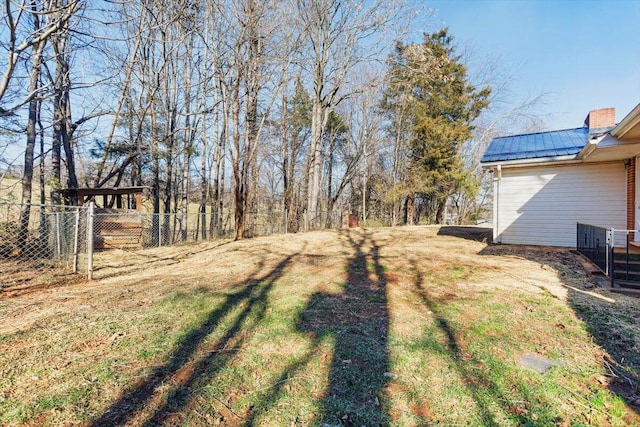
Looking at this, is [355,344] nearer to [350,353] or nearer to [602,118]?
[350,353]

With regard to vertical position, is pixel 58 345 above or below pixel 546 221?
below

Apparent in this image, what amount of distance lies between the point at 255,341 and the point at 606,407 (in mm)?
2479

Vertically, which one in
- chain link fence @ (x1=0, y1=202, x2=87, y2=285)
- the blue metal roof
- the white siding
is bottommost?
chain link fence @ (x1=0, y1=202, x2=87, y2=285)

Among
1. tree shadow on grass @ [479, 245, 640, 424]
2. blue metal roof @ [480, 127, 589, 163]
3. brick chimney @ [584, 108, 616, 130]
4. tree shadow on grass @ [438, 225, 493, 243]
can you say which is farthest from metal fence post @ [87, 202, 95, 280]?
brick chimney @ [584, 108, 616, 130]

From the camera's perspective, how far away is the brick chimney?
827 cm

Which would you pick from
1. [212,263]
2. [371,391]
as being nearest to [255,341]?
[371,391]

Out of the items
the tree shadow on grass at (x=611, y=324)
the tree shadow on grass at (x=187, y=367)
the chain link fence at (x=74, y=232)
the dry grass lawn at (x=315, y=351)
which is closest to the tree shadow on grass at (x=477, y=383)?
the dry grass lawn at (x=315, y=351)

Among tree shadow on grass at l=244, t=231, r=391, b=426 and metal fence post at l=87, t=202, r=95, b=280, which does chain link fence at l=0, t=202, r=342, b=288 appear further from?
tree shadow on grass at l=244, t=231, r=391, b=426

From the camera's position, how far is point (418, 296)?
13.6 ft

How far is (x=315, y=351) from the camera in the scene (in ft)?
8.69

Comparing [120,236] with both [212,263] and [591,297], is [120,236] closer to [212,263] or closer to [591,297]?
[212,263]

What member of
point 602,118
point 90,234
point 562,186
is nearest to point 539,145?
point 562,186

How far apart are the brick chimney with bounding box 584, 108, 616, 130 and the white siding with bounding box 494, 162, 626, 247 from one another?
130 centimetres

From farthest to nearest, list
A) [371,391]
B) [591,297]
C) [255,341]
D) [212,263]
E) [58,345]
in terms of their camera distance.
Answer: [212,263], [591,297], [255,341], [58,345], [371,391]
